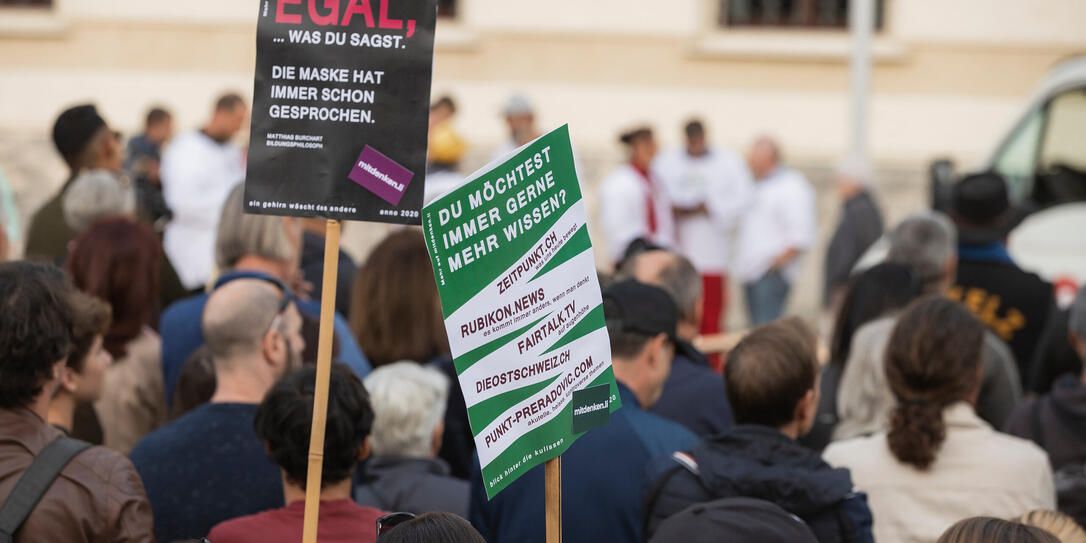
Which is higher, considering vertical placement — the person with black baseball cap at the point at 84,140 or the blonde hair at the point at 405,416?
the person with black baseball cap at the point at 84,140

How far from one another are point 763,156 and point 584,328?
9838 mm

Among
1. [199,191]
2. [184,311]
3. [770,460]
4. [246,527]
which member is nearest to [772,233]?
[199,191]

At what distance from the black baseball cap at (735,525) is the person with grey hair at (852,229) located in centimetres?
820

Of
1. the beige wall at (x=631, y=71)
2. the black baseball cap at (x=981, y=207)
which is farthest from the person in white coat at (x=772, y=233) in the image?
the black baseball cap at (x=981, y=207)

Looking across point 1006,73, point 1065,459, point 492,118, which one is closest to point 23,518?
point 1065,459

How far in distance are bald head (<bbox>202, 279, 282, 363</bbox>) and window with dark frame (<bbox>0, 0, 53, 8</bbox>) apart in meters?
13.7

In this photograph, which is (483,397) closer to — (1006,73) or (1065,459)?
(1065,459)

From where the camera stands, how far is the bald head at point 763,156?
12.7 m

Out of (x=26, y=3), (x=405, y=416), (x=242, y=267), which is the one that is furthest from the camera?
(x=26, y=3)

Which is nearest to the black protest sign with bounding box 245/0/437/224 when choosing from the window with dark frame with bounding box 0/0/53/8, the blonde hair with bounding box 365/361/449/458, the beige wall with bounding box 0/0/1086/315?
the blonde hair with bounding box 365/361/449/458

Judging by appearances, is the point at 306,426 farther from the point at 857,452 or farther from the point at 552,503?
the point at 857,452

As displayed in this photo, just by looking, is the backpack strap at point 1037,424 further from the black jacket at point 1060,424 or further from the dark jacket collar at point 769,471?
the dark jacket collar at point 769,471

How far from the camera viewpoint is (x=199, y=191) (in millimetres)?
9625

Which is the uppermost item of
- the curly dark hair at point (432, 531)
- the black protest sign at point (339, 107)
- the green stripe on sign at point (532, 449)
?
the black protest sign at point (339, 107)
